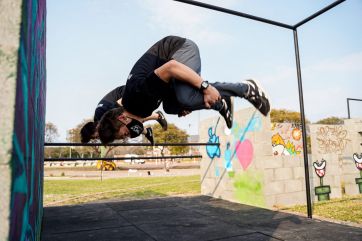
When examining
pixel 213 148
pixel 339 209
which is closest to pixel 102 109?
pixel 213 148

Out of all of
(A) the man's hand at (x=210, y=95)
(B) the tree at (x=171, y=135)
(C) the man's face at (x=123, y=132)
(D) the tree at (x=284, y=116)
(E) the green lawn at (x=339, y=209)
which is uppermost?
(D) the tree at (x=284, y=116)

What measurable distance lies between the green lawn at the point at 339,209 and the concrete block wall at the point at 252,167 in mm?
377

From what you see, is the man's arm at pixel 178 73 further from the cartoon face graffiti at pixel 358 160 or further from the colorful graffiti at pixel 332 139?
the cartoon face graffiti at pixel 358 160

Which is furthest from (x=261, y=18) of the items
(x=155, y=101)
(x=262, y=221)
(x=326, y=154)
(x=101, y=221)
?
(x=326, y=154)

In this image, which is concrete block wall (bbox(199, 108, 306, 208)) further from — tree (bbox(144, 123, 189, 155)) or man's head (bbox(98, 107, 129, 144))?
tree (bbox(144, 123, 189, 155))

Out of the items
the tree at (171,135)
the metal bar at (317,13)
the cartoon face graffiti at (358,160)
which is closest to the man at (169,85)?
the metal bar at (317,13)

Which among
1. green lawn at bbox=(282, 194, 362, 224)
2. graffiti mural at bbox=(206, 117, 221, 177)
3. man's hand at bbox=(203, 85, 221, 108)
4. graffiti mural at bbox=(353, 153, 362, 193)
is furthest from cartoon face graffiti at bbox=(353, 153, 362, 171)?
man's hand at bbox=(203, 85, 221, 108)

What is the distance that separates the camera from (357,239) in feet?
8.38

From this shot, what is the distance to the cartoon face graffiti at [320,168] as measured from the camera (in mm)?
6848

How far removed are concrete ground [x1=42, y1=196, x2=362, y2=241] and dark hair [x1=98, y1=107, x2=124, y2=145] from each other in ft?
3.50

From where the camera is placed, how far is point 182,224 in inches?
130

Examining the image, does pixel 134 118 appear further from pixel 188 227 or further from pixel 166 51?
pixel 188 227

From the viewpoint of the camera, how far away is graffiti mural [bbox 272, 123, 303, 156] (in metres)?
5.91

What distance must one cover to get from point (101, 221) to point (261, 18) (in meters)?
3.46
